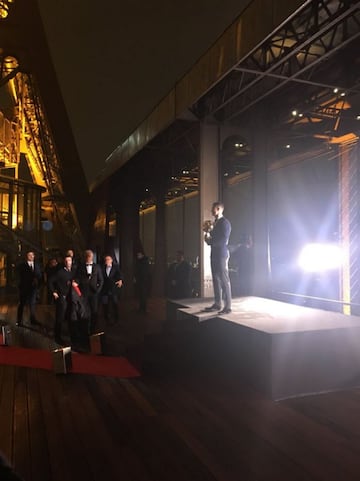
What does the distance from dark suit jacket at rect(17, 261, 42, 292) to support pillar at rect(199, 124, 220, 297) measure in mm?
3822

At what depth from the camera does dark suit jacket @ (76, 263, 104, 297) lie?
728 cm

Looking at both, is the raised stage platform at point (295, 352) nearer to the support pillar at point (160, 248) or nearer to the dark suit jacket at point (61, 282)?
the dark suit jacket at point (61, 282)

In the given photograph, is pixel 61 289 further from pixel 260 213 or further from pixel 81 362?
pixel 260 213

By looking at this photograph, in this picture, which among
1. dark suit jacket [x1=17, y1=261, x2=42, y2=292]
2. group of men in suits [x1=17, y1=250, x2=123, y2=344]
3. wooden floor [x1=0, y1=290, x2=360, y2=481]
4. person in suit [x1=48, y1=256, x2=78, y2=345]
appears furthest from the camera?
dark suit jacket [x1=17, y1=261, x2=42, y2=292]

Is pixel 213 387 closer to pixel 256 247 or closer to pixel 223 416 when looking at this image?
pixel 223 416

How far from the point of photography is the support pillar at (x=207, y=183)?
26.6 feet

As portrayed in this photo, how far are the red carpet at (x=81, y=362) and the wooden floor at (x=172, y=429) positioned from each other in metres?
0.32

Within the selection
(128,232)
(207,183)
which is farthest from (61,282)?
(128,232)

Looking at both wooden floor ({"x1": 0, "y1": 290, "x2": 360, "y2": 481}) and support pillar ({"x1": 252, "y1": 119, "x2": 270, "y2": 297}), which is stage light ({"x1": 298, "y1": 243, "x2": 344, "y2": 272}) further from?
wooden floor ({"x1": 0, "y1": 290, "x2": 360, "y2": 481})

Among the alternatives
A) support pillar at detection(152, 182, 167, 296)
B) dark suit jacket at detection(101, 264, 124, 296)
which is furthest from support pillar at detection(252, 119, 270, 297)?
support pillar at detection(152, 182, 167, 296)

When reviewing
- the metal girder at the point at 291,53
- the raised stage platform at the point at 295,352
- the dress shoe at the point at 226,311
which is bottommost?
the raised stage platform at the point at 295,352

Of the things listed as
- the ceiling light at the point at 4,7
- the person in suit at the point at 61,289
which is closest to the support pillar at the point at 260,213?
the person in suit at the point at 61,289

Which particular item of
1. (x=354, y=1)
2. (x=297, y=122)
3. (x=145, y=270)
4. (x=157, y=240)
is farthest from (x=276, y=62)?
(x=157, y=240)

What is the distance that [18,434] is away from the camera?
337 centimetres
